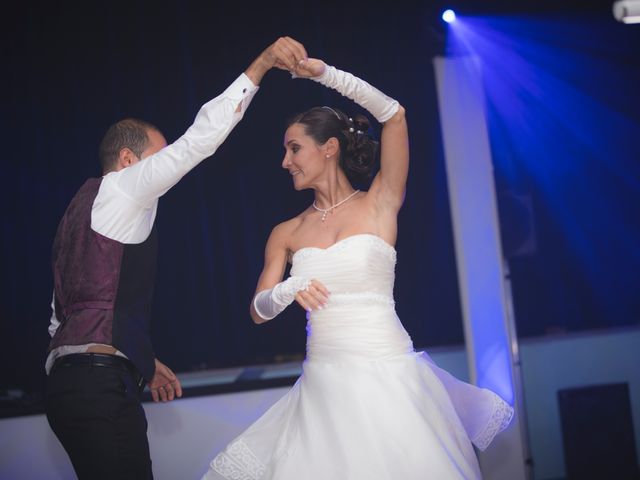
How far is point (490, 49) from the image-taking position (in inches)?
205

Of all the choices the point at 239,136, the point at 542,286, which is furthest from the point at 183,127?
the point at 542,286

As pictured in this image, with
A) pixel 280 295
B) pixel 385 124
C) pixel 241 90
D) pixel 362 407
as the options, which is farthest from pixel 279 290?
pixel 385 124

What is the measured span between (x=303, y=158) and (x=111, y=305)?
3.36ft

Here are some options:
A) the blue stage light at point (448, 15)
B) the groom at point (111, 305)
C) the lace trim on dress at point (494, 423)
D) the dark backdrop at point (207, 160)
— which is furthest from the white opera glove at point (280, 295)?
the dark backdrop at point (207, 160)

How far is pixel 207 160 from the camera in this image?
4.99 meters

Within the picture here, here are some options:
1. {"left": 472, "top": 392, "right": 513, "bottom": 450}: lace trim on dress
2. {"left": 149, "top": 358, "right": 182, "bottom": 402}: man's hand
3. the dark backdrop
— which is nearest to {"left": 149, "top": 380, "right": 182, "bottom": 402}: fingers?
{"left": 149, "top": 358, "right": 182, "bottom": 402}: man's hand

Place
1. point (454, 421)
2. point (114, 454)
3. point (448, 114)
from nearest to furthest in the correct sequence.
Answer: point (114, 454)
point (454, 421)
point (448, 114)

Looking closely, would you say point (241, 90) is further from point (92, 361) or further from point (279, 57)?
point (92, 361)

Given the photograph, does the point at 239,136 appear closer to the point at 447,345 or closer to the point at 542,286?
the point at 447,345

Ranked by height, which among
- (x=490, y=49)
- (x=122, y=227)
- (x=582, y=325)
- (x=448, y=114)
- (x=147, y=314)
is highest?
(x=490, y=49)

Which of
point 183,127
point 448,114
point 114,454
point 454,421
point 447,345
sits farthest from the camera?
point 447,345

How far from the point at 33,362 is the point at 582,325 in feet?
13.6

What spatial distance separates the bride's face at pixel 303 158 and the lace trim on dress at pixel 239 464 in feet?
3.47

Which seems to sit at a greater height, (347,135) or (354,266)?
(347,135)
